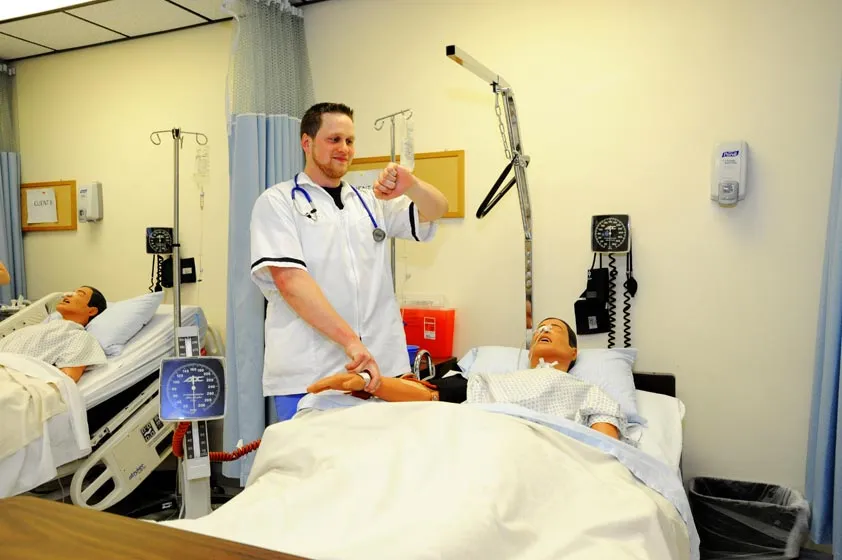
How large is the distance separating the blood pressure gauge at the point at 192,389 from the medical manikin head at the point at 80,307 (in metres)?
2.00

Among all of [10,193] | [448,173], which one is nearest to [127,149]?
[10,193]

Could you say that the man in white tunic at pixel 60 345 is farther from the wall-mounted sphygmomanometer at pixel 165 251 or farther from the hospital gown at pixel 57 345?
the wall-mounted sphygmomanometer at pixel 165 251

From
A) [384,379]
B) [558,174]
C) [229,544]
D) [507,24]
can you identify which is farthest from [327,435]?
[507,24]

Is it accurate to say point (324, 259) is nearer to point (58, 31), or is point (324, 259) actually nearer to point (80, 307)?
point (80, 307)

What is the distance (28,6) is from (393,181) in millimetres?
2273

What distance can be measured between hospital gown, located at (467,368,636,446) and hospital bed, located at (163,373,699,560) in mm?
275

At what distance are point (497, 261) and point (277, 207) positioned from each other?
3.62 feet

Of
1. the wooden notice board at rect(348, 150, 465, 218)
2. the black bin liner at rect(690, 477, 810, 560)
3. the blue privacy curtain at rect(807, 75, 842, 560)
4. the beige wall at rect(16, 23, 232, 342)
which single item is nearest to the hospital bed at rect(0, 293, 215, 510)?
the beige wall at rect(16, 23, 232, 342)

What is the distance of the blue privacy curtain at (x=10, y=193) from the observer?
161 inches

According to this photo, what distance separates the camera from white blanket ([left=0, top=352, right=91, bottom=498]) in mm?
2336

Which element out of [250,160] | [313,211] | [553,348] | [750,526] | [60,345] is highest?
[250,160]

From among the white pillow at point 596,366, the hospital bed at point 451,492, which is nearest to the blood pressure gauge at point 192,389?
the hospital bed at point 451,492

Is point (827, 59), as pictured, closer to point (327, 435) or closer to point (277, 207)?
point (277, 207)

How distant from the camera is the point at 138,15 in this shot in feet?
11.1
